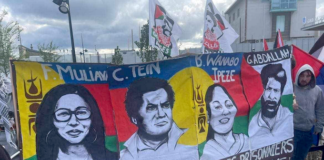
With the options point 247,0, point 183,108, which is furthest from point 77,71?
point 247,0

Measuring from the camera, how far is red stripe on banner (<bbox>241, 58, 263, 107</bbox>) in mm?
3400

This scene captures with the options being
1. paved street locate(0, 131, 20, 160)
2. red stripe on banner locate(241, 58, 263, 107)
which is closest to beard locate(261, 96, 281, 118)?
red stripe on banner locate(241, 58, 263, 107)

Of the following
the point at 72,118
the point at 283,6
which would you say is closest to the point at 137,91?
the point at 72,118

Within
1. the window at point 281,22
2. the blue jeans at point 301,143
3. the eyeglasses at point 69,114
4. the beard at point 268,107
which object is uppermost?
the window at point 281,22

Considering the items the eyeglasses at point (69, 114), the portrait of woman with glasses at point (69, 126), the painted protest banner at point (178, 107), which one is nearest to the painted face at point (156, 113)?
the painted protest banner at point (178, 107)

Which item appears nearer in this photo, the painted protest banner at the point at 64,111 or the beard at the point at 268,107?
the painted protest banner at the point at 64,111

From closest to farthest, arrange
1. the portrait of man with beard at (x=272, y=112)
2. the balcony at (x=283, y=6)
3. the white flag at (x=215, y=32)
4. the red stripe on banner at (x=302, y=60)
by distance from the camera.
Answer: the portrait of man with beard at (x=272, y=112) < the red stripe on banner at (x=302, y=60) < the white flag at (x=215, y=32) < the balcony at (x=283, y=6)

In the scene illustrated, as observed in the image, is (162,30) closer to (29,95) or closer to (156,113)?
(156,113)

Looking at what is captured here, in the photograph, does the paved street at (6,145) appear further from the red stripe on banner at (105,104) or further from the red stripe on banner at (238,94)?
the red stripe on banner at (238,94)

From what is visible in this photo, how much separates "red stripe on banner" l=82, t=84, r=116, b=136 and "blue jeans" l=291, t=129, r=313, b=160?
2.98m

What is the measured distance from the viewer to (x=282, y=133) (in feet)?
11.9

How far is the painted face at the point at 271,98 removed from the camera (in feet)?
11.6

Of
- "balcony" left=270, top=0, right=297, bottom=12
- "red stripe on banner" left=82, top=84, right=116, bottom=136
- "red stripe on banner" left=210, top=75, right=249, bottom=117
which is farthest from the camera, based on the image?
"balcony" left=270, top=0, right=297, bottom=12

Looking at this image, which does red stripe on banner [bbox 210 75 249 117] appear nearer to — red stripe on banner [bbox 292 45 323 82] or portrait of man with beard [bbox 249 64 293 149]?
portrait of man with beard [bbox 249 64 293 149]
